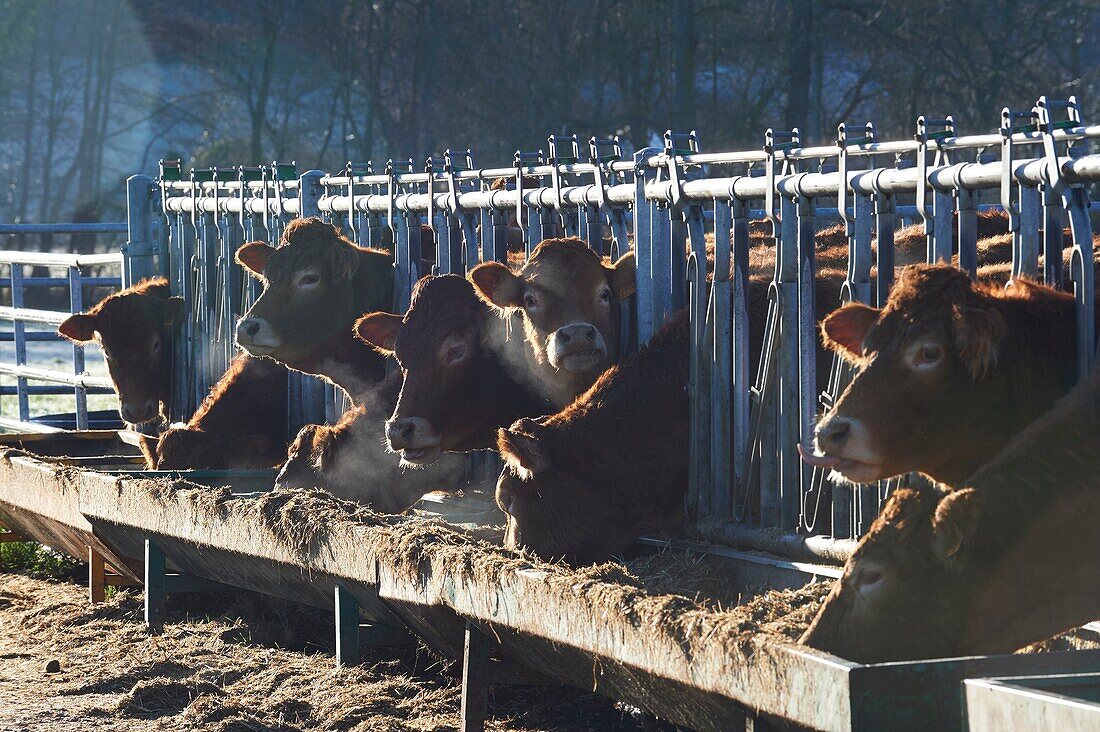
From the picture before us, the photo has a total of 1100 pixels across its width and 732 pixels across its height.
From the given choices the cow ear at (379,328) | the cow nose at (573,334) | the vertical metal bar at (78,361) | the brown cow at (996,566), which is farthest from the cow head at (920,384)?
the vertical metal bar at (78,361)

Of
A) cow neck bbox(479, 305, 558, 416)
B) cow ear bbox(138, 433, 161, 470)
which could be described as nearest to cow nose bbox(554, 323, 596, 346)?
cow neck bbox(479, 305, 558, 416)

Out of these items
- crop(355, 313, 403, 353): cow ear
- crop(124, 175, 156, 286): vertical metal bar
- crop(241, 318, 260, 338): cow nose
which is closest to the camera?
crop(355, 313, 403, 353): cow ear

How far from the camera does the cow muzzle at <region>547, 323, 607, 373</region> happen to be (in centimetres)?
615

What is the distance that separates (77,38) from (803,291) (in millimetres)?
34794

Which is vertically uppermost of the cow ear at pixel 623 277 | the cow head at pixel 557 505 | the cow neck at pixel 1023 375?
the cow ear at pixel 623 277

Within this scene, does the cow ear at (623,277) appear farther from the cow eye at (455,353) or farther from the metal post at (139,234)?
the metal post at (139,234)

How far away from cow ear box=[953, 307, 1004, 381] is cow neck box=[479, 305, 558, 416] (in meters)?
2.80

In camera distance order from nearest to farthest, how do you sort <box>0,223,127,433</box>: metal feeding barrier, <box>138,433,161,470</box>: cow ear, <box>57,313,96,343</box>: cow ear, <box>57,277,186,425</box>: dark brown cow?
<box>138,433,161,470</box>: cow ear
<box>57,313,96,343</box>: cow ear
<box>57,277,186,425</box>: dark brown cow
<box>0,223,127,433</box>: metal feeding barrier

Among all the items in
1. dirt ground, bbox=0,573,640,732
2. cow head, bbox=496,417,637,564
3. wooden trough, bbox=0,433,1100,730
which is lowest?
dirt ground, bbox=0,573,640,732

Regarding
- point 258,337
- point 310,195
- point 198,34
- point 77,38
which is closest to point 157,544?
point 258,337

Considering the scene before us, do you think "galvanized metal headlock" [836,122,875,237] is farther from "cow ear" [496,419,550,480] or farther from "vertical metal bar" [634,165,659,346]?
"cow ear" [496,419,550,480]

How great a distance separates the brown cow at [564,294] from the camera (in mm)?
6363

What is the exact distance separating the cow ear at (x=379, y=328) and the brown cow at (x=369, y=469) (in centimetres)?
27

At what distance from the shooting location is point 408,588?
18.0 feet
